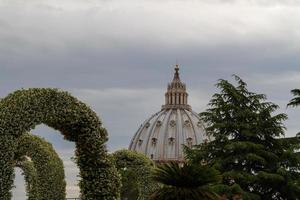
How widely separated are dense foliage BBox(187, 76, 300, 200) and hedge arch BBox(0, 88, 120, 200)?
15.8 metres

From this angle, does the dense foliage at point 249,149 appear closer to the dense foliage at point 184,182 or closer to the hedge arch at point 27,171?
the hedge arch at point 27,171

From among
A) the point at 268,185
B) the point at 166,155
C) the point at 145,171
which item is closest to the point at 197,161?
the point at 268,185

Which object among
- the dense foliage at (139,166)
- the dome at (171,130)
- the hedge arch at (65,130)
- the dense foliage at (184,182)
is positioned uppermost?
the dome at (171,130)

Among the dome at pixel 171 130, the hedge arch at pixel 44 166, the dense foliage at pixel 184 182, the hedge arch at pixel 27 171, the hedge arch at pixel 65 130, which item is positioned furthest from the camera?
the dome at pixel 171 130

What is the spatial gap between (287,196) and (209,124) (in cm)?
661

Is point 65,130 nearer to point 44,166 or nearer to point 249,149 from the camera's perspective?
point 44,166

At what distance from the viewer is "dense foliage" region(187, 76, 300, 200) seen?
3666cm

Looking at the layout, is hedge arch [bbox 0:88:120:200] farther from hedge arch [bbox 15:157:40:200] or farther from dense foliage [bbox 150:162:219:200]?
hedge arch [bbox 15:157:40:200]

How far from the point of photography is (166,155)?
570ft

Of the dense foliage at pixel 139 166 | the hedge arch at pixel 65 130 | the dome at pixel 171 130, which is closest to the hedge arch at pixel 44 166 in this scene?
the dense foliage at pixel 139 166

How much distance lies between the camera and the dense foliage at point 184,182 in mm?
18109

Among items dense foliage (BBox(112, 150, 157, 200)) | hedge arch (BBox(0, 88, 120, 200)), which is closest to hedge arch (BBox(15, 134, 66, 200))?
dense foliage (BBox(112, 150, 157, 200))

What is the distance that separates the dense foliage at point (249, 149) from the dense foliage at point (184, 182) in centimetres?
1662

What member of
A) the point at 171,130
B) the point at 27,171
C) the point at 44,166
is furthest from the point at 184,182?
the point at 171,130
